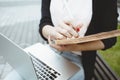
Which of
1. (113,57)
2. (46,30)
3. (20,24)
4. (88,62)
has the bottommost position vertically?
(20,24)

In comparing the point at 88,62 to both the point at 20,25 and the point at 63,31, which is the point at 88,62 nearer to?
the point at 63,31

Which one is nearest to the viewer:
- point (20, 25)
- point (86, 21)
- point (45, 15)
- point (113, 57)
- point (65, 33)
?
point (65, 33)

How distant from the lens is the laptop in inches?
30.1

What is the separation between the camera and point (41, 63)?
36.5 inches

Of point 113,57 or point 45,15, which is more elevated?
point 45,15

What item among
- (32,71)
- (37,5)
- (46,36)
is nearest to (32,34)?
(37,5)

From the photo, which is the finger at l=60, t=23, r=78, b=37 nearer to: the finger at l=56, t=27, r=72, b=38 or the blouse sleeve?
the finger at l=56, t=27, r=72, b=38

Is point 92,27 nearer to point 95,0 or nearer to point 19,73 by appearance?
point 95,0

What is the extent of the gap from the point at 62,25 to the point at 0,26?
344cm

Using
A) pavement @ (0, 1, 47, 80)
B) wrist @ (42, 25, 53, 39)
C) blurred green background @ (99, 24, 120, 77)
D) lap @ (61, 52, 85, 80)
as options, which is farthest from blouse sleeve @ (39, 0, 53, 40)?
pavement @ (0, 1, 47, 80)

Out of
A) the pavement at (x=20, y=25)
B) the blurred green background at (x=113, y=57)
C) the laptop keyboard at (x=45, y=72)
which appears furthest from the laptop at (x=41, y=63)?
the pavement at (x=20, y=25)

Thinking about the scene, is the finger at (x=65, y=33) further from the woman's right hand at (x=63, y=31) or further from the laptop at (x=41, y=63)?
the laptop at (x=41, y=63)

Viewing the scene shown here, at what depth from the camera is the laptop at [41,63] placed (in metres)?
0.77

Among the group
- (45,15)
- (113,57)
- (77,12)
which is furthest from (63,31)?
(113,57)
